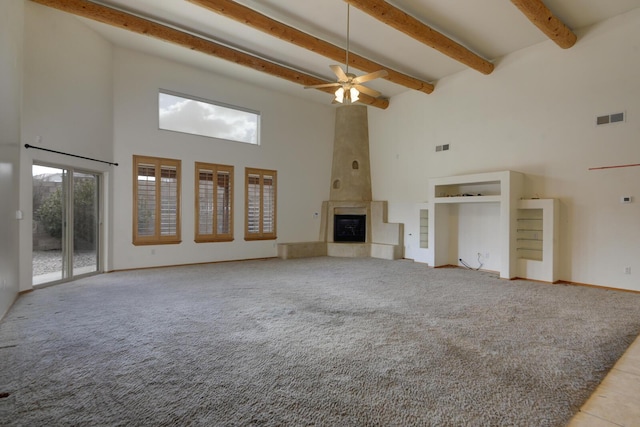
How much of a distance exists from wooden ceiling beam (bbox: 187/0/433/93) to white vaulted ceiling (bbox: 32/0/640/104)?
130 mm

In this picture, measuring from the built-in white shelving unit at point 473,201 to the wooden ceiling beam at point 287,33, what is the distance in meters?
2.68

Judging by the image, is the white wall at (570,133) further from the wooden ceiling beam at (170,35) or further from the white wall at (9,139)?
the white wall at (9,139)

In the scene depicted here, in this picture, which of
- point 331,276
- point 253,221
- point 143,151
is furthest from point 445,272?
point 143,151

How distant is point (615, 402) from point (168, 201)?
24.5ft

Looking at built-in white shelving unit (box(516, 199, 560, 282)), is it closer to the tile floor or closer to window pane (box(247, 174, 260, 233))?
the tile floor

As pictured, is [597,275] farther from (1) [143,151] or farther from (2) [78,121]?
(2) [78,121]

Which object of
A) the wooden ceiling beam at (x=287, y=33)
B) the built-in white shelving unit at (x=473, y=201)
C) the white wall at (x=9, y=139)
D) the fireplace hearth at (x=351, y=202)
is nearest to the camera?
the white wall at (x=9, y=139)

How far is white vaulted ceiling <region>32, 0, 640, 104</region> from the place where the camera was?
5.14 meters

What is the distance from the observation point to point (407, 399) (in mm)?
2121

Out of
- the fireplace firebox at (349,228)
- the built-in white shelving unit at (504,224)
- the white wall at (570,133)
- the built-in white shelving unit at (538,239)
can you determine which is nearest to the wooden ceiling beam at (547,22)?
the white wall at (570,133)

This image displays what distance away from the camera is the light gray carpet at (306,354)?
200 centimetres

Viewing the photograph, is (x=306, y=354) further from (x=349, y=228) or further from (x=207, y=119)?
(x=349, y=228)

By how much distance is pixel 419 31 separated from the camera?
5.41m

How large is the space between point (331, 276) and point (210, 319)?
3.01 m
